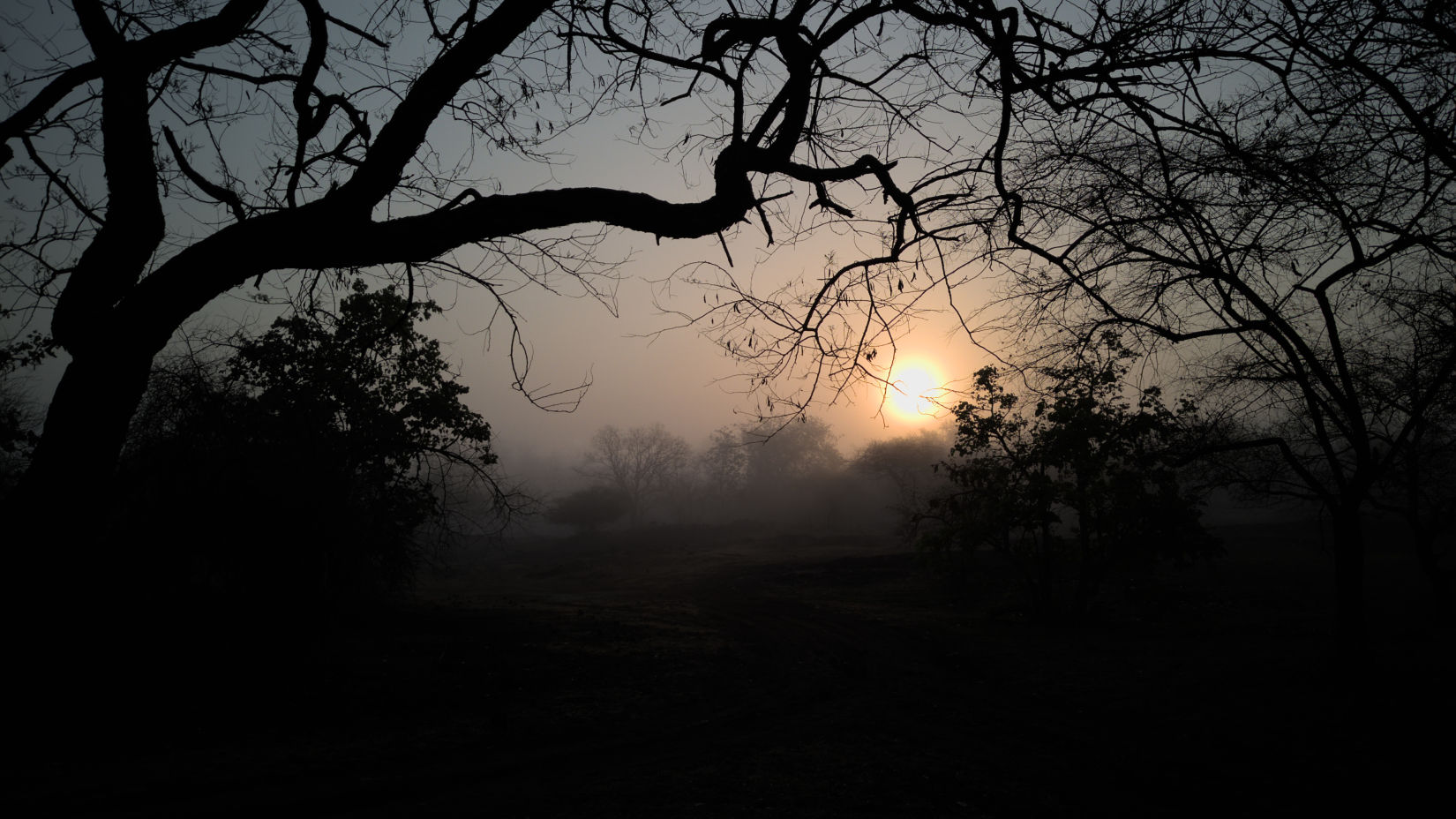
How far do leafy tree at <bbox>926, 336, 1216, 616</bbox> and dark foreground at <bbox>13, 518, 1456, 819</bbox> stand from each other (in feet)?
6.08

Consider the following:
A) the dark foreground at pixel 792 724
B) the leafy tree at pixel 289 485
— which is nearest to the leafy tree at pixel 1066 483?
the dark foreground at pixel 792 724

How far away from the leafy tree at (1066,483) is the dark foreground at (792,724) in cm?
185

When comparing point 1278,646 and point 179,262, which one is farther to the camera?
point 1278,646

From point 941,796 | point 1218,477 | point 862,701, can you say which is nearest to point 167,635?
point 862,701

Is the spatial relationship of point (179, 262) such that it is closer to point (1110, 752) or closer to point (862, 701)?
point (1110, 752)

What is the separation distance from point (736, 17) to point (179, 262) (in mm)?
2679

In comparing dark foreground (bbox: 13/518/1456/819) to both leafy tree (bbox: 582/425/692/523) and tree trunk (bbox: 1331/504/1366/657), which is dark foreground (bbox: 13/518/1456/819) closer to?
tree trunk (bbox: 1331/504/1366/657)

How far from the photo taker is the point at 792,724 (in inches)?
375

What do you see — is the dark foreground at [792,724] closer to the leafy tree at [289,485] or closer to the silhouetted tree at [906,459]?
the leafy tree at [289,485]

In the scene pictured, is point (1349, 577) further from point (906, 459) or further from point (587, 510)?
point (587, 510)

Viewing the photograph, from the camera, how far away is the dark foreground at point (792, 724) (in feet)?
22.4

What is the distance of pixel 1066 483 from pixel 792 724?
9069mm

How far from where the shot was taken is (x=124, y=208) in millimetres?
2605

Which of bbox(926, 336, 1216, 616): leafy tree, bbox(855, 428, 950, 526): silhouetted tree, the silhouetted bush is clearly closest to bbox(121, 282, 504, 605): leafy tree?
bbox(926, 336, 1216, 616): leafy tree
